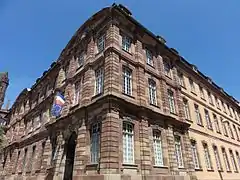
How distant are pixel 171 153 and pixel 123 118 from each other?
471 centimetres

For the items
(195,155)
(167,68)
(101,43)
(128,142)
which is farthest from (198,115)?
(101,43)

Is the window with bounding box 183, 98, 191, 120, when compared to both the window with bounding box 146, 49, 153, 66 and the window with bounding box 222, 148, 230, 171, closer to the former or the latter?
the window with bounding box 146, 49, 153, 66

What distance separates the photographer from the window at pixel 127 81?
12.6 m

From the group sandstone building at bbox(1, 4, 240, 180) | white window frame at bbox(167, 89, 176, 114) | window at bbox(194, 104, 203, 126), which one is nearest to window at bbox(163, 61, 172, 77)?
sandstone building at bbox(1, 4, 240, 180)

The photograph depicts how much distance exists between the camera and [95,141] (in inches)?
436

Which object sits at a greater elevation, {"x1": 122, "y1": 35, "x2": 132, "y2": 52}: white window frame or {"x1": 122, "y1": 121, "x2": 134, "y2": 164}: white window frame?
{"x1": 122, "y1": 35, "x2": 132, "y2": 52}: white window frame

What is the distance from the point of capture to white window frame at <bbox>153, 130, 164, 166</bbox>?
1212cm

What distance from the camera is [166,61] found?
18031 millimetres

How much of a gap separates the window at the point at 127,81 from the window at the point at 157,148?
343 centimetres

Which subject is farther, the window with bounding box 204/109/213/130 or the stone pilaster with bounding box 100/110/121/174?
the window with bounding box 204/109/213/130

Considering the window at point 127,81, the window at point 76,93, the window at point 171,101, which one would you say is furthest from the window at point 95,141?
the window at point 171,101

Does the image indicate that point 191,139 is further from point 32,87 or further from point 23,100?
point 23,100

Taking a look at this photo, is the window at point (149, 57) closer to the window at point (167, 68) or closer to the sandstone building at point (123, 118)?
the sandstone building at point (123, 118)

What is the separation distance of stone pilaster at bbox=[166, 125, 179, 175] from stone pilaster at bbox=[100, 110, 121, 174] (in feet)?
15.5
